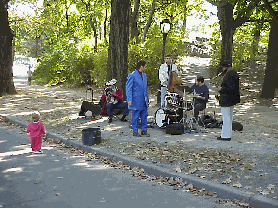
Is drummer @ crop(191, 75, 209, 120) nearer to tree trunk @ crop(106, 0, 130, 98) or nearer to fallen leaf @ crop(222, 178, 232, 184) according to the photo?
tree trunk @ crop(106, 0, 130, 98)

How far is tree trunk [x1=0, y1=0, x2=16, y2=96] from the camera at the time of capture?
22312 millimetres

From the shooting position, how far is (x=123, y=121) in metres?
12.9

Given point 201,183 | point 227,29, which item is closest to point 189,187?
point 201,183

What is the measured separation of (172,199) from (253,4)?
1688 cm

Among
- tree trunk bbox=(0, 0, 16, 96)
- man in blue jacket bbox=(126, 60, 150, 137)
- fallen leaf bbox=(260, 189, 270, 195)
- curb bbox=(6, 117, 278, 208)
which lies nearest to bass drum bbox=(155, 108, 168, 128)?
man in blue jacket bbox=(126, 60, 150, 137)

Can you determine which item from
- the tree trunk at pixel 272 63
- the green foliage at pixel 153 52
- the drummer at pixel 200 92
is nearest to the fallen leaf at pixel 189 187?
the drummer at pixel 200 92

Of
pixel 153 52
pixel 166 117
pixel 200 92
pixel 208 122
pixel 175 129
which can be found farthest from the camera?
pixel 153 52

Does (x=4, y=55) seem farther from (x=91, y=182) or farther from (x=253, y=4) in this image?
(x=91, y=182)

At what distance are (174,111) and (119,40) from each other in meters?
4.44

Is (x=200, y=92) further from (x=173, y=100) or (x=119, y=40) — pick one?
(x=119, y=40)

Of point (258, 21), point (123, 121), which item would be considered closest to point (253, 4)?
point (258, 21)

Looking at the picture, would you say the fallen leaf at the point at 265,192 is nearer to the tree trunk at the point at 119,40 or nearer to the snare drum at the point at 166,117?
the snare drum at the point at 166,117

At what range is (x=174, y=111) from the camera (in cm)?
1097

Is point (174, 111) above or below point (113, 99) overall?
below
